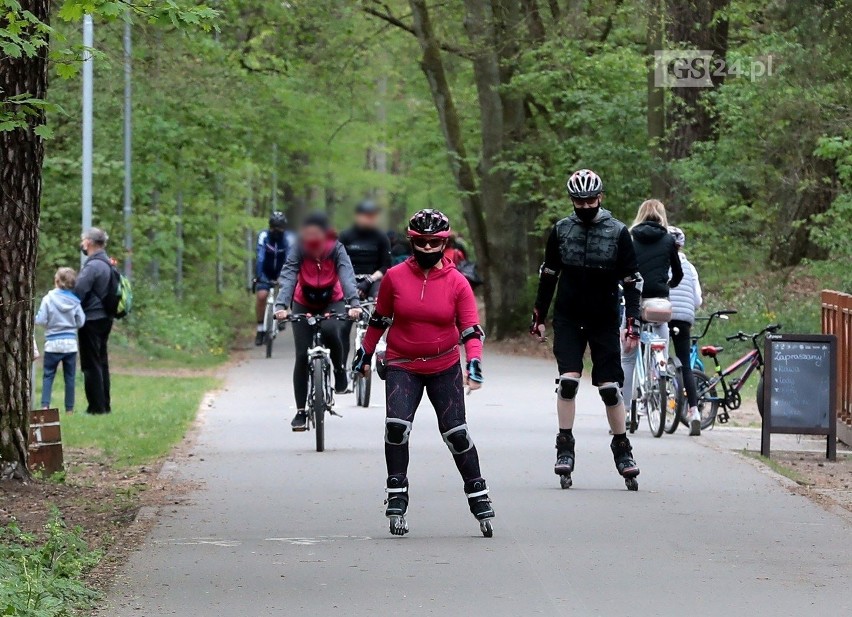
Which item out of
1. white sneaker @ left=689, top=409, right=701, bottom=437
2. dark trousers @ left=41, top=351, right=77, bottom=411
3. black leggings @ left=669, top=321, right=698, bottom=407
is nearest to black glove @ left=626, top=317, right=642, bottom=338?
black leggings @ left=669, top=321, right=698, bottom=407

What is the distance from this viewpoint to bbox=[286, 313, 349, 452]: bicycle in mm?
13602

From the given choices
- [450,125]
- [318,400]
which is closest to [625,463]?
[318,400]

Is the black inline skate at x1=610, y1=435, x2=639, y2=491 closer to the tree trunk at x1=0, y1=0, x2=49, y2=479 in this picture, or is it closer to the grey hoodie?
the tree trunk at x1=0, y1=0, x2=49, y2=479

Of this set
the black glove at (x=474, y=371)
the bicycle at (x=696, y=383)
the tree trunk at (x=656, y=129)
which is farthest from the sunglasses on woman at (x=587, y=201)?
the tree trunk at (x=656, y=129)

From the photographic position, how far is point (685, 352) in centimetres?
1521

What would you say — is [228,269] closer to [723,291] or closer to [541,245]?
[541,245]

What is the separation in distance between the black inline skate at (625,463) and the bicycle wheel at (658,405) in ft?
11.1

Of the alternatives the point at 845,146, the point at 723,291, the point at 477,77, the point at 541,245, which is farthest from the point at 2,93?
the point at 541,245

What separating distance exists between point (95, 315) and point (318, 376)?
4.97 meters

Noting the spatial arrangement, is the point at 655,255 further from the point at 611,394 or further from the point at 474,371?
the point at 474,371

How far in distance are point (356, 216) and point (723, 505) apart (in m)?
4.66

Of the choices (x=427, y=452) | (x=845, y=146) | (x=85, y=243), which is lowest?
(x=427, y=452)

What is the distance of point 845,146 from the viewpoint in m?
20.5

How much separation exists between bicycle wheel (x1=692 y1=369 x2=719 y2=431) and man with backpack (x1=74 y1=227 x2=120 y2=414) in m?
6.23
